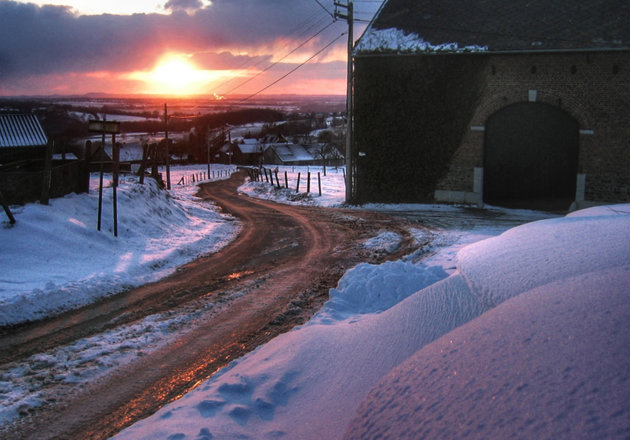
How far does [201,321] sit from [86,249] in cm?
516

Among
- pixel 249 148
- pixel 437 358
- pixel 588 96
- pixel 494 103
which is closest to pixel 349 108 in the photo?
pixel 494 103

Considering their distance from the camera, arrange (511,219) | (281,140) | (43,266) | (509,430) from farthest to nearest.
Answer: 1. (281,140)
2. (511,219)
3. (43,266)
4. (509,430)

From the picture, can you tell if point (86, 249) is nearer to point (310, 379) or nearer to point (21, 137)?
point (310, 379)

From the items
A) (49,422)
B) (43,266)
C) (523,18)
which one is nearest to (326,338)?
(49,422)

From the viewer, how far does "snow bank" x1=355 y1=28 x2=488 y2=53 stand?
72.5ft

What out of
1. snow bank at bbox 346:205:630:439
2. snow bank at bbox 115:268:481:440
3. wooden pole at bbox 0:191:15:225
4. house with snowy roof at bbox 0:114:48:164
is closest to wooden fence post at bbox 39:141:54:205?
wooden pole at bbox 0:191:15:225

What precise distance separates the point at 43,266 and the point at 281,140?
10020cm

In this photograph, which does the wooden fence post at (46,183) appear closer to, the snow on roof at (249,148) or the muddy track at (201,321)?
the muddy track at (201,321)

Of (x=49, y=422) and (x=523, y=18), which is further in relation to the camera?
(x=523, y=18)

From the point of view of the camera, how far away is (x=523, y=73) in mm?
21141

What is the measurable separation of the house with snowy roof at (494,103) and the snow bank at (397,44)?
43 mm

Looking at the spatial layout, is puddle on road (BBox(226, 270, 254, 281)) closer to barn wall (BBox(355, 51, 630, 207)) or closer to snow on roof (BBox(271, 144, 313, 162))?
barn wall (BBox(355, 51, 630, 207))

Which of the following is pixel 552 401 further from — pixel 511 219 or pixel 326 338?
pixel 511 219

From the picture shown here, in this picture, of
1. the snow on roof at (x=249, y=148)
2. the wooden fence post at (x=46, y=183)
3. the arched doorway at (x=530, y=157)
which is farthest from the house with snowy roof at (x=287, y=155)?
the wooden fence post at (x=46, y=183)
